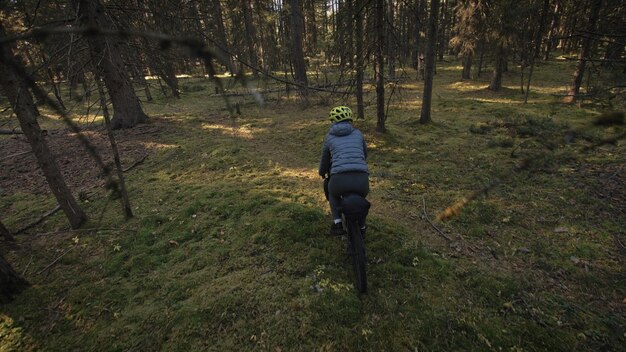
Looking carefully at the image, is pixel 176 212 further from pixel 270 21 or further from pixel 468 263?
pixel 270 21

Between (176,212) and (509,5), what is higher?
(509,5)

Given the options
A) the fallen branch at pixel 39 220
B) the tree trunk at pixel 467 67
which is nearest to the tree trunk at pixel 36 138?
the fallen branch at pixel 39 220

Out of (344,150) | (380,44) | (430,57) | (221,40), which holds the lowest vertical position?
(344,150)

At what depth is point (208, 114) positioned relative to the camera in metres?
18.2

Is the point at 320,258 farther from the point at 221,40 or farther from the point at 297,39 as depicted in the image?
the point at 297,39

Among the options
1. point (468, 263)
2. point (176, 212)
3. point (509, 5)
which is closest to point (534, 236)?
point (468, 263)

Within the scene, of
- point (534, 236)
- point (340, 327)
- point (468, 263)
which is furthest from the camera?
point (534, 236)

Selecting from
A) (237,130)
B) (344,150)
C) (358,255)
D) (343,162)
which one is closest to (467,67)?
(237,130)

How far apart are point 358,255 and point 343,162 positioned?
1.38 metres

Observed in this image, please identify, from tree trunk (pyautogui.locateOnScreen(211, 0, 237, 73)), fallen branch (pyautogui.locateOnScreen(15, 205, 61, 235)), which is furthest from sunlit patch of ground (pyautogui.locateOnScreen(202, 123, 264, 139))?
fallen branch (pyautogui.locateOnScreen(15, 205, 61, 235))

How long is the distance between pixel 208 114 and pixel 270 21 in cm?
1749

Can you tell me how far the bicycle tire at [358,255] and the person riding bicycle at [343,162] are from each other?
271 mm

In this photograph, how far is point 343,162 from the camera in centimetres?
464

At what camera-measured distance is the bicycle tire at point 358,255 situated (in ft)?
14.2
